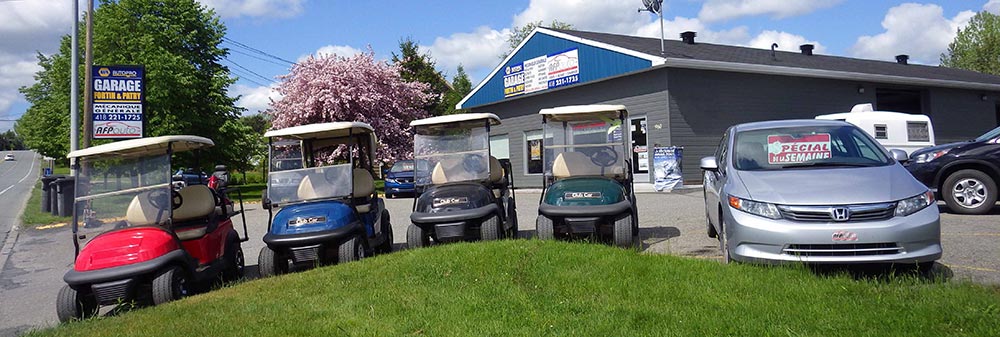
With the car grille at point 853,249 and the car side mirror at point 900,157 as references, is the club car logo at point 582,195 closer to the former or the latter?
the car grille at point 853,249

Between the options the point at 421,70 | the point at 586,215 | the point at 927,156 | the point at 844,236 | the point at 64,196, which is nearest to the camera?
the point at 844,236

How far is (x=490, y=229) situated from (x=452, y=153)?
64.9 inches

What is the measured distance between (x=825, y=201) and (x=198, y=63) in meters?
30.4

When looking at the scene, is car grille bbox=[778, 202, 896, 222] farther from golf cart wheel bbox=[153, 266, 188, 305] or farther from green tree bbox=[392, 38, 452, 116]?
green tree bbox=[392, 38, 452, 116]

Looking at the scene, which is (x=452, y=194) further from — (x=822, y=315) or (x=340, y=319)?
(x=822, y=315)

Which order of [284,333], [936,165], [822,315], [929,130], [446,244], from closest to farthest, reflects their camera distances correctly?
1. [822,315]
2. [284,333]
3. [446,244]
4. [936,165]
5. [929,130]

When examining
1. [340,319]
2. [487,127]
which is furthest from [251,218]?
[340,319]

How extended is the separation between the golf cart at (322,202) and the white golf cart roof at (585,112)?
2.56 meters

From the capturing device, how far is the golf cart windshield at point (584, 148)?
9.24m

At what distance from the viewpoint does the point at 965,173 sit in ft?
32.8

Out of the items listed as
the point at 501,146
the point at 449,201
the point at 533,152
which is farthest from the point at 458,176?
the point at 501,146

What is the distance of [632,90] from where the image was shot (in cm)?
2091

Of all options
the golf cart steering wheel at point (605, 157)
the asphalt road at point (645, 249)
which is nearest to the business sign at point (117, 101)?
the asphalt road at point (645, 249)

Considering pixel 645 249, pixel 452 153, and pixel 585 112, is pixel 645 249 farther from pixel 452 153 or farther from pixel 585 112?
pixel 452 153
